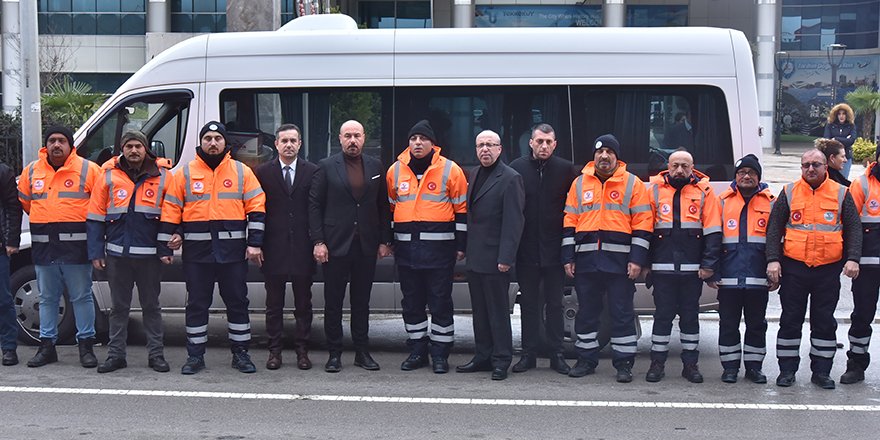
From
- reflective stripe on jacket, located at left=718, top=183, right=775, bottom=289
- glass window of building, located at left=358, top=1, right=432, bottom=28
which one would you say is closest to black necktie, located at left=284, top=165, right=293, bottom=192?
reflective stripe on jacket, located at left=718, top=183, right=775, bottom=289

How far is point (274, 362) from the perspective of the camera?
8562 millimetres

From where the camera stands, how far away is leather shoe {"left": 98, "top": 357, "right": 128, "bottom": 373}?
8.41 meters

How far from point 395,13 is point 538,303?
37.9m

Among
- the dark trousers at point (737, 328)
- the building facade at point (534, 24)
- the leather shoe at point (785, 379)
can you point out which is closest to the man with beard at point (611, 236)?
the dark trousers at point (737, 328)

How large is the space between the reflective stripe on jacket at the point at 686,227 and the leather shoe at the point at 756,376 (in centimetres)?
83

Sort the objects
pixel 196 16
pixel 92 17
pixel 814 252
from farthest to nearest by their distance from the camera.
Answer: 1. pixel 92 17
2. pixel 196 16
3. pixel 814 252

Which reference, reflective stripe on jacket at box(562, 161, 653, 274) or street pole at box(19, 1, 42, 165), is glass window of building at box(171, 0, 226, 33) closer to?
street pole at box(19, 1, 42, 165)

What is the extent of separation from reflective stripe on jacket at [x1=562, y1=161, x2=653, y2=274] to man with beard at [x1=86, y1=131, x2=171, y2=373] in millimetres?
3069

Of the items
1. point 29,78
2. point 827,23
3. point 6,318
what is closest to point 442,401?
point 6,318

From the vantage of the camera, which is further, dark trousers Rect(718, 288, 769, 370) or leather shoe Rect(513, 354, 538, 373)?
leather shoe Rect(513, 354, 538, 373)

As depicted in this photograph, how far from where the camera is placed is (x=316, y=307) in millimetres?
9391

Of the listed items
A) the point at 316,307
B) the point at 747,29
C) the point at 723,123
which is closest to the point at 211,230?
the point at 316,307

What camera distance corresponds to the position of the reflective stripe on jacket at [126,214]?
832cm

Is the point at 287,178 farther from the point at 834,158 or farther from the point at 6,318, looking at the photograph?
the point at 834,158
